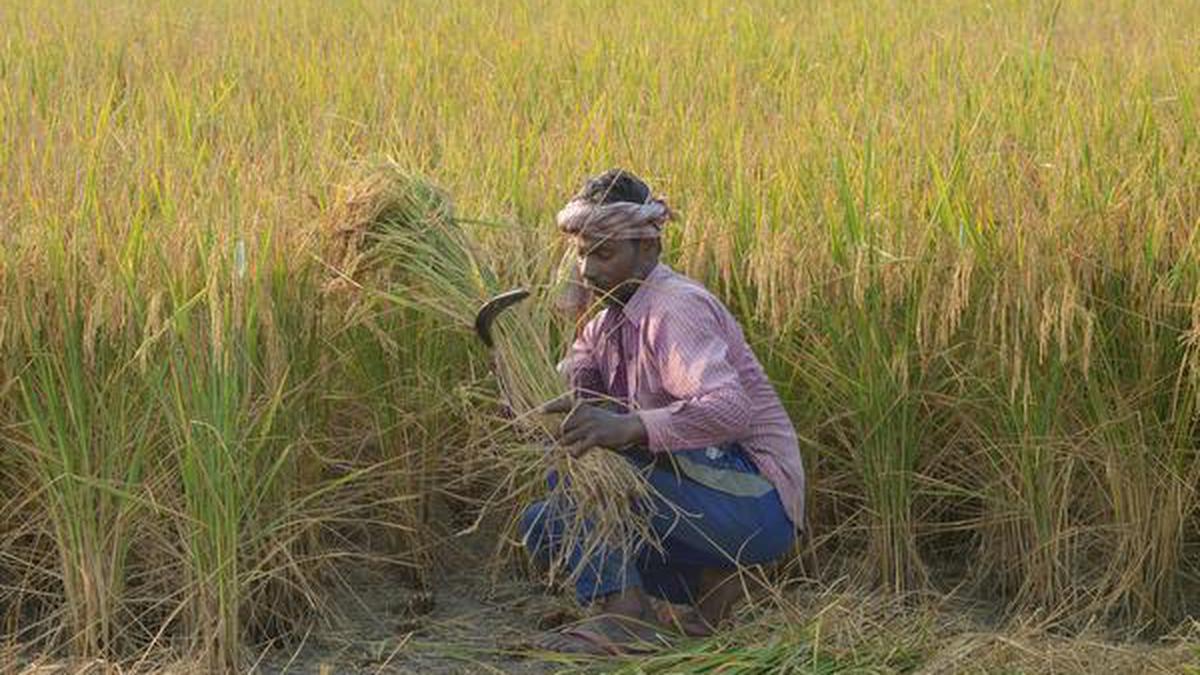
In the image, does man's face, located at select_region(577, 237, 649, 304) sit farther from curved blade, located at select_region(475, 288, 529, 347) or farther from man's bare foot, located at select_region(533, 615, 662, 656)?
man's bare foot, located at select_region(533, 615, 662, 656)

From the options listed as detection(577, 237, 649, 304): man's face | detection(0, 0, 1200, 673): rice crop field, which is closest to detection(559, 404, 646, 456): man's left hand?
detection(0, 0, 1200, 673): rice crop field

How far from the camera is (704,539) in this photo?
3.12m

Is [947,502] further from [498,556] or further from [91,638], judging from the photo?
[91,638]

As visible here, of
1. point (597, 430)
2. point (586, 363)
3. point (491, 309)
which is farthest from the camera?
point (586, 363)

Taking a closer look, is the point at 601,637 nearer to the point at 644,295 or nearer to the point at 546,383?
the point at 546,383

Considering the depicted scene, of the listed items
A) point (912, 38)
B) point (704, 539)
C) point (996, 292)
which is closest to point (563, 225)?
point (704, 539)

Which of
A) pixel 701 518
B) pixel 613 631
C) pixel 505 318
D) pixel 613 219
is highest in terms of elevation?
pixel 613 219

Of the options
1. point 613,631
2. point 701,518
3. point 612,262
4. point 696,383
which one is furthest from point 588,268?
point 613,631

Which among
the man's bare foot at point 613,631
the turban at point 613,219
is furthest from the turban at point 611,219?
the man's bare foot at point 613,631

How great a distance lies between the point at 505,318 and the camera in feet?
10.1

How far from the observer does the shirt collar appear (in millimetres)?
3090

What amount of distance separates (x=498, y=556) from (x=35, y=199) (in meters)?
1.05

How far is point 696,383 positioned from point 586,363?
12.1 inches

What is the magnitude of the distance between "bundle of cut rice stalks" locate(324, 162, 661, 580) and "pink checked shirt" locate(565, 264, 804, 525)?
114 mm
